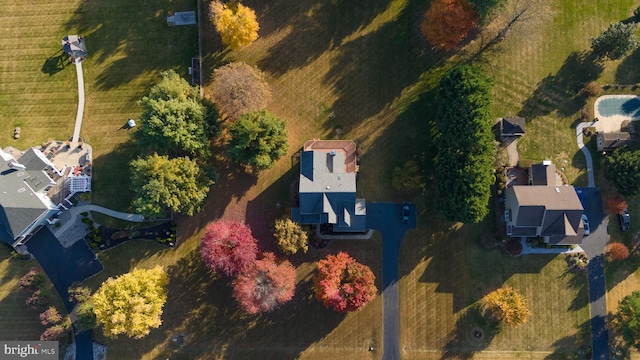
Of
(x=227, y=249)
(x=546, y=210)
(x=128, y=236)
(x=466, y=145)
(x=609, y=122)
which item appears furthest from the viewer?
(x=128, y=236)

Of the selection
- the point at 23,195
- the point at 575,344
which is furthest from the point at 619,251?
the point at 23,195

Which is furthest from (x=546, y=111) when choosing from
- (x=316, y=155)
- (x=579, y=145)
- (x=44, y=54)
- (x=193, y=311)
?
(x=44, y=54)

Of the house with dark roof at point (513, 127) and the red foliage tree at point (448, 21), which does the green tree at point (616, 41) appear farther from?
the red foliage tree at point (448, 21)

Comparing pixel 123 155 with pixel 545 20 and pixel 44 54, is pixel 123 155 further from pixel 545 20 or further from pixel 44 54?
pixel 545 20

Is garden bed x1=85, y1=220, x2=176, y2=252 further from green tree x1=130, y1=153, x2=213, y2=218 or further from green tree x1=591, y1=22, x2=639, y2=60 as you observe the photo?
green tree x1=591, y1=22, x2=639, y2=60

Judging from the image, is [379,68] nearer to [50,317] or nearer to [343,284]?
[343,284]

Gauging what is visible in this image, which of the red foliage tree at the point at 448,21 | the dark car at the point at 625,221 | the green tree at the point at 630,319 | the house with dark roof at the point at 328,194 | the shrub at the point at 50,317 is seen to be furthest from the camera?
the dark car at the point at 625,221

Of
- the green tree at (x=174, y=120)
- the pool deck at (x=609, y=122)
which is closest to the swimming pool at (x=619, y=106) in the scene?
the pool deck at (x=609, y=122)
